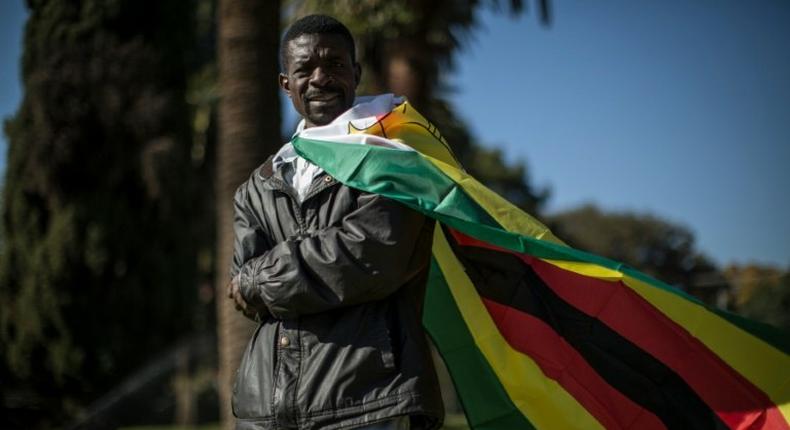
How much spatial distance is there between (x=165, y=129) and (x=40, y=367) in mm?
5041

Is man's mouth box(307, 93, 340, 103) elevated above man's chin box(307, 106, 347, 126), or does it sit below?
above

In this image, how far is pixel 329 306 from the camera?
279 centimetres

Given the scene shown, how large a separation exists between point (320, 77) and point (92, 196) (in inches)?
601

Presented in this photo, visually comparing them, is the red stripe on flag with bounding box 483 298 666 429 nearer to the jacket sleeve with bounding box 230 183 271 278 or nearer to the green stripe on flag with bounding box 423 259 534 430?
the green stripe on flag with bounding box 423 259 534 430

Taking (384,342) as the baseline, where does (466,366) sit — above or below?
below

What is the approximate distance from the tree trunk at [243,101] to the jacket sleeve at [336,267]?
4.26m

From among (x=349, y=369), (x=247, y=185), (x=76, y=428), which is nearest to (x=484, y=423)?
(x=349, y=369)

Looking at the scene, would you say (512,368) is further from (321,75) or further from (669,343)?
(321,75)

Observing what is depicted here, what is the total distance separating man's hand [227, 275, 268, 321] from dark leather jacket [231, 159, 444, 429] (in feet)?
0.10

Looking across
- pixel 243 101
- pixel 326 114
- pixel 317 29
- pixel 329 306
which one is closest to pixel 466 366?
pixel 329 306

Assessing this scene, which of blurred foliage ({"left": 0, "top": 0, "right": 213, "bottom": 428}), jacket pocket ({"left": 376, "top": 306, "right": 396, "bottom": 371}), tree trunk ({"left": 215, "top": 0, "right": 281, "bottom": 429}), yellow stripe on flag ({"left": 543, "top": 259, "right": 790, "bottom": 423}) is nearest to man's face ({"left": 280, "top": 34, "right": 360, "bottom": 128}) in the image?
jacket pocket ({"left": 376, "top": 306, "right": 396, "bottom": 371})

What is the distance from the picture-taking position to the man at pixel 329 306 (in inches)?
108

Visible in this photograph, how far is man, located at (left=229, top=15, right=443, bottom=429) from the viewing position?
108 inches

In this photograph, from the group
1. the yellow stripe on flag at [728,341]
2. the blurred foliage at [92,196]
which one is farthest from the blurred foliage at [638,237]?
the yellow stripe on flag at [728,341]
